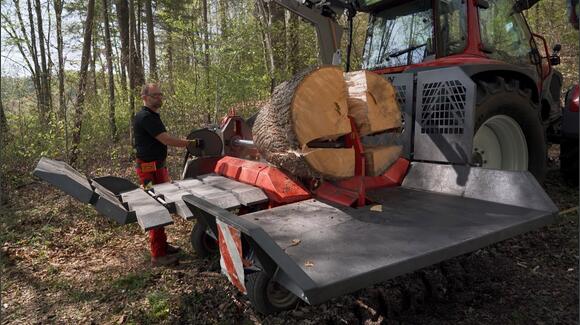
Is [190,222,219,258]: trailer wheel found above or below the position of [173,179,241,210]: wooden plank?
below

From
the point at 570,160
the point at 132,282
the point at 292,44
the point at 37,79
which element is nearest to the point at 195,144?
the point at 132,282

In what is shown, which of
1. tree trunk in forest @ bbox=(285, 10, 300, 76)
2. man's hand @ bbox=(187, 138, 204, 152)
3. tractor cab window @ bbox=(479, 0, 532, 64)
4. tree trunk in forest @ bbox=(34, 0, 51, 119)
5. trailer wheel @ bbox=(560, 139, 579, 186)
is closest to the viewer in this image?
tractor cab window @ bbox=(479, 0, 532, 64)

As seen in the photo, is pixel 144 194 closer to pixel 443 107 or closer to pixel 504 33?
pixel 443 107

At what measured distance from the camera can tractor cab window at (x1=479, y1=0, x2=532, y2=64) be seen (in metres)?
4.29

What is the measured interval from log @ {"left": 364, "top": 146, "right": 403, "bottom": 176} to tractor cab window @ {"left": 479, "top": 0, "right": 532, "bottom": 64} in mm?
1984

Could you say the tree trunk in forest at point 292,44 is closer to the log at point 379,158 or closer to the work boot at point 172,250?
the work boot at point 172,250

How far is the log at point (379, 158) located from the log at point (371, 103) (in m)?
0.16

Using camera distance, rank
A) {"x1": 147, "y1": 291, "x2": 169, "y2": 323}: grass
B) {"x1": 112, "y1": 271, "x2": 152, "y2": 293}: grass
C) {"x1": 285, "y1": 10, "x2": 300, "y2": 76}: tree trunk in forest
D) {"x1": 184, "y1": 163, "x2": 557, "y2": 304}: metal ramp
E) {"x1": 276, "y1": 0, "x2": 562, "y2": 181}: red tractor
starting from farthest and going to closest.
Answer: {"x1": 285, "y1": 10, "x2": 300, "y2": 76}: tree trunk in forest
{"x1": 276, "y1": 0, "x2": 562, "y2": 181}: red tractor
{"x1": 112, "y1": 271, "x2": 152, "y2": 293}: grass
{"x1": 147, "y1": 291, "x2": 169, "y2": 323}: grass
{"x1": 184, "y1": 163, "x2": 557, "y2": 304}: metal ramp

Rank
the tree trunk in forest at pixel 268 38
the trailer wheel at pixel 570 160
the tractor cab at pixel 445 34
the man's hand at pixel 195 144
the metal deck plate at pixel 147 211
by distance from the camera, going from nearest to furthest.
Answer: the metal deck plate at pixel 147 211
the tractor cab at pixel 445 34
the man's hand at pixel 195 144
the trailer wheel at pixel 570 160
the tree trunk in forest at pixel 268 38

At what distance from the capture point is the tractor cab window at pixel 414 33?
4129 mm

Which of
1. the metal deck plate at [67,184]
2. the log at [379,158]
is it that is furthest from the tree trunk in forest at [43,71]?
the log at [379,158]

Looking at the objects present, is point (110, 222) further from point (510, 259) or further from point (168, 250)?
point (510, 259)

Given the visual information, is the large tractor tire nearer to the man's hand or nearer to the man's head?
the man's hand

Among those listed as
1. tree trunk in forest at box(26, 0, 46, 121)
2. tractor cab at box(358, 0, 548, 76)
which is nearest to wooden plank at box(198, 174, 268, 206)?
tractor cab at box(358, 0, 548, 76)
